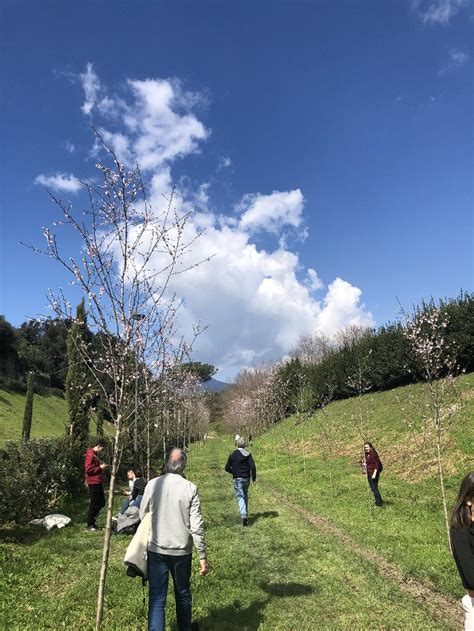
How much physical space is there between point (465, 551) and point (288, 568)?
4188mm

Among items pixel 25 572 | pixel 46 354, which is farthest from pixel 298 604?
pixel 46 354

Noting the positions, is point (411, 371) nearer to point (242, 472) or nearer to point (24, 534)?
point (242, 472)

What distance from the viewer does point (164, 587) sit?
4078 millimetres

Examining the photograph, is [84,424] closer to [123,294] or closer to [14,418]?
[123,294]

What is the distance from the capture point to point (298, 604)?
5367 millimetres

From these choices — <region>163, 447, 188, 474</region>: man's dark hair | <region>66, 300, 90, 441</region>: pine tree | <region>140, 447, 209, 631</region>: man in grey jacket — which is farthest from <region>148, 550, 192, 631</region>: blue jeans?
<region>66, 300, 90, 441</region>: pine tree

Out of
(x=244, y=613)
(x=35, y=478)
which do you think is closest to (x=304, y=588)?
(x=244, y=613)

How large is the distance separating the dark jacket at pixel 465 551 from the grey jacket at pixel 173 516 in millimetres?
2188

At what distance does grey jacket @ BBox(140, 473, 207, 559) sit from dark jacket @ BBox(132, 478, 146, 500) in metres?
4.35

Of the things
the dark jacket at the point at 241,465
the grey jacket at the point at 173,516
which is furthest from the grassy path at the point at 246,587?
the grey jacket at the point at 173,516

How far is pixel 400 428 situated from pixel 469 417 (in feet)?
10.9

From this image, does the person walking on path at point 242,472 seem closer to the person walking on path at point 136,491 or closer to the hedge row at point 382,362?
the person walking on path at point 136,491

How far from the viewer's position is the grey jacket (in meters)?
4.08

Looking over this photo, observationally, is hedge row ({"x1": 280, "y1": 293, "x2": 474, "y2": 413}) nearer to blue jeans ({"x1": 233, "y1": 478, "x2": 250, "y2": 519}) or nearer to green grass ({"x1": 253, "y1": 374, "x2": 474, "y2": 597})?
green grass ({"x1": 253, "y1": 374, "x2": 474, "y2": 597})
